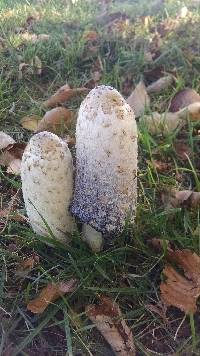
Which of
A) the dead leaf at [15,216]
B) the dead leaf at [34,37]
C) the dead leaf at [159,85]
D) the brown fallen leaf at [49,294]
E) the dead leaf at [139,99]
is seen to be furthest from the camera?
the dead leaf at [34,37]

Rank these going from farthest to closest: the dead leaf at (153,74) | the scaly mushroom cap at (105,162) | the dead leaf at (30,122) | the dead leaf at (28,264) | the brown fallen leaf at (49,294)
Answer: the dead leaf at (153,74) → the dead leaf at (30,122) → the dead leaf at (28,264) → the brown fallen leaf at (49,294) → the scaly mushroom cap at (105,162)

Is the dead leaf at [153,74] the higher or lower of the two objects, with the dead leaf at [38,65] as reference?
lower

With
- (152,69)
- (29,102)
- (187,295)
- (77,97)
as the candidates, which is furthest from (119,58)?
(187,295)

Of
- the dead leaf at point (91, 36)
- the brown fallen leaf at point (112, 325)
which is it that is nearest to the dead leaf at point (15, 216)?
the brown fallen leaf at point (112, 325)

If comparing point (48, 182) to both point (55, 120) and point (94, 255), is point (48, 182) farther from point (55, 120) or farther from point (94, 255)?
point (55, 120)

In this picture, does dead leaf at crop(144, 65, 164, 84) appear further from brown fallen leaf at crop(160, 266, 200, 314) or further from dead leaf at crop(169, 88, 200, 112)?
brown fallen leaf at crop(160, 266, 200, 314)

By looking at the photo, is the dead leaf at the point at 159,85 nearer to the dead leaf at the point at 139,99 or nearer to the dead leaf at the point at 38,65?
the dead leaf at the point at 139,99

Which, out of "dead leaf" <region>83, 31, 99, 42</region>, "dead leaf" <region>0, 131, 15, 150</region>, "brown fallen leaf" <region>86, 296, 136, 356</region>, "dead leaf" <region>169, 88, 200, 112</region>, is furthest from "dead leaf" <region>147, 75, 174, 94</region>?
"brown fallen leaf" <region>86, 296, 136, 356</region>
